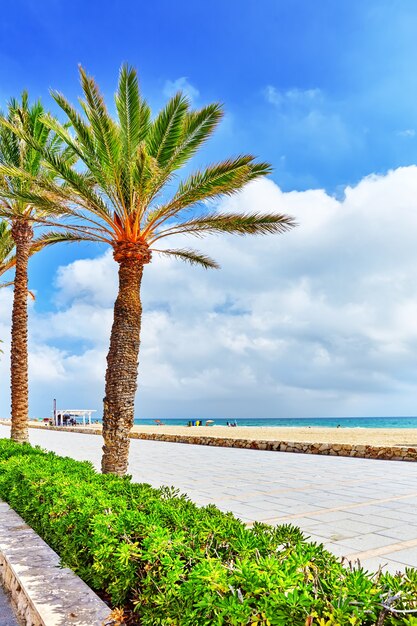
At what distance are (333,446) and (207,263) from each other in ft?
21.8

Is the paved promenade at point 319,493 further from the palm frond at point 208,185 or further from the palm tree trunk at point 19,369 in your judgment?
the palm frond at point 208,185

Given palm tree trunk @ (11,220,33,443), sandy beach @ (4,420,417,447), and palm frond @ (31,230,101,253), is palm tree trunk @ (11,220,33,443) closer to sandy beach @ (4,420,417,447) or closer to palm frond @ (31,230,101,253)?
palm frond @ (31,230,101,253)

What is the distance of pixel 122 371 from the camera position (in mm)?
7195

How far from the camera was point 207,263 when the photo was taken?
11359 mm

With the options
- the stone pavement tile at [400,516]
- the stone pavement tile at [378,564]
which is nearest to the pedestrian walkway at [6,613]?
the stone pavement tile at [378,564]

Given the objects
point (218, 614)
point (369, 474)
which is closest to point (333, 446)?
point (369, 474)

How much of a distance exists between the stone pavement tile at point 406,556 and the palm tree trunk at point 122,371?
3917 mm

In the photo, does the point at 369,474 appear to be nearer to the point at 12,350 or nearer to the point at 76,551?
the point at 76,551

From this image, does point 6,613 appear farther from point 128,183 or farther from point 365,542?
point 128,183

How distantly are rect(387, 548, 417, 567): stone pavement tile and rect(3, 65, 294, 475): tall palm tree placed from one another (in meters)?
3.95

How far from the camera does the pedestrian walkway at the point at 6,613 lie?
3307 millimetres

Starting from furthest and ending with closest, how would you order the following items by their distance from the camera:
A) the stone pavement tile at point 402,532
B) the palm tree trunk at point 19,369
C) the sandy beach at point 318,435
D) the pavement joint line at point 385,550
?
the sandy beach at point 318,435 → the palm tree trunk at point 19,369 → the stone pavement tile at point 402,532 → the pavement joint line at point 385,550

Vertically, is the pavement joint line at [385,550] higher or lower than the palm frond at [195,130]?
lower

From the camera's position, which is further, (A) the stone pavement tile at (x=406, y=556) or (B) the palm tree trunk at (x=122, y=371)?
(B) the palm tree trunk at (x=122, y=371)
